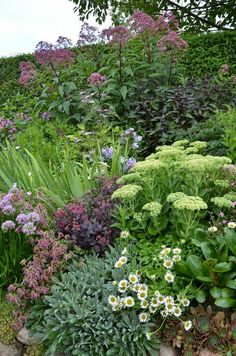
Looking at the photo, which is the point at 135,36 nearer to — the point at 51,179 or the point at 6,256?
the point at 51,179

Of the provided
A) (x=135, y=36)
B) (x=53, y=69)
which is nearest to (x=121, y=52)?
(x=135, y=36)

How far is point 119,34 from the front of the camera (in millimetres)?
6273

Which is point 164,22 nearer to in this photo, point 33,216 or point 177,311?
point 33,216

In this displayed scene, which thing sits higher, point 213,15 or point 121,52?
point 121,52

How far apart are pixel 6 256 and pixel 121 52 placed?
13.2 ft

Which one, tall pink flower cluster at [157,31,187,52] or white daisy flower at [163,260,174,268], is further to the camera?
tall pink flower cluster at [157,31,187,52]

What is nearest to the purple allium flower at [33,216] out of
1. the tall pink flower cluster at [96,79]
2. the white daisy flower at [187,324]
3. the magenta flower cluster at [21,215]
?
the magenta flower cluster at [21,215]

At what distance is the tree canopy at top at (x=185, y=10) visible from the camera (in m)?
11.2

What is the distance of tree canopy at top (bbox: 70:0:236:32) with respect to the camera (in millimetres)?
11234

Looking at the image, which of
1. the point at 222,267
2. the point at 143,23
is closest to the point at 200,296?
the point at 222,267

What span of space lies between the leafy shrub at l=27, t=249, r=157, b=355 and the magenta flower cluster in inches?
15.8

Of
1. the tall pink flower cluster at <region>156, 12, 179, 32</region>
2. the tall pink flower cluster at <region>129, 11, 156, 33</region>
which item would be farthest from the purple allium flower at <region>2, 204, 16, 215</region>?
the tall pink flower cluster at <region>156, 12, 179, 32</region>

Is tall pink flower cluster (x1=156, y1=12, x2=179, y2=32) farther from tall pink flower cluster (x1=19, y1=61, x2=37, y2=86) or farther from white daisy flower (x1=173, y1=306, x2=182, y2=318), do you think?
white daisy flower (x1=173, y1=306, x2=182, y2=318)

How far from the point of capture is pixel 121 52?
21.6 feet
